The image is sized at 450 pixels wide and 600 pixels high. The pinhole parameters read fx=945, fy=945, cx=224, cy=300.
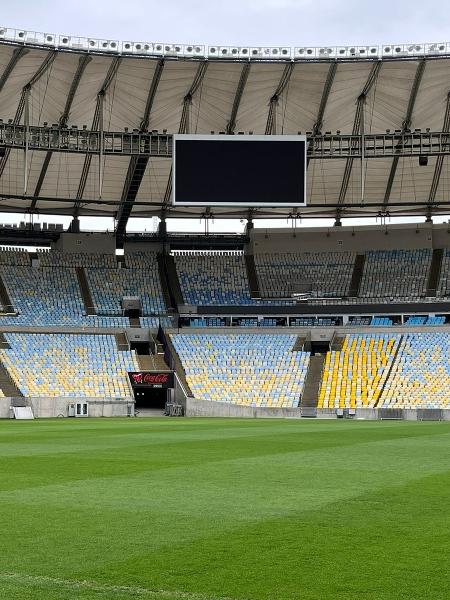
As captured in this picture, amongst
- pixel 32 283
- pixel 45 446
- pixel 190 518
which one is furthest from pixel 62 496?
pixel 32 283

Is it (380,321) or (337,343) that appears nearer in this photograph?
(337,343)

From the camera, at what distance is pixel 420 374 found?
61.1 meters

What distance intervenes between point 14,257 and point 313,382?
2801 centimetres

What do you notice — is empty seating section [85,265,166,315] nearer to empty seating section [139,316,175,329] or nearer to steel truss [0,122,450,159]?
empty seating section [139,316,175,329]

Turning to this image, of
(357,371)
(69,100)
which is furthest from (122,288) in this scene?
(357,371)

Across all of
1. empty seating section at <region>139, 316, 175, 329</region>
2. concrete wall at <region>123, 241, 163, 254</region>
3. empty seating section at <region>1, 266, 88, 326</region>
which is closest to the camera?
empty seating section at <region>1, 266, 88, 326</region>

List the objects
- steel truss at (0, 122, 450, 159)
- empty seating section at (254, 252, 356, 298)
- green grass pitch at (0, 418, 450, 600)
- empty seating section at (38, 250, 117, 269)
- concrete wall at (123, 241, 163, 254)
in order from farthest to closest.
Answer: concrete wall at (123, 241, 163, 254) → empty seating section at (38, 250, 117, 269) → empty seating section at (254, 252, 356, 298) → steel truss at (0, 122, 450, 159) → green grass pitch at (0, 418, 450, 600)

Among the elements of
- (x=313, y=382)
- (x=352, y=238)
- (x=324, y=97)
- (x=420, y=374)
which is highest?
(x=324, y=97)

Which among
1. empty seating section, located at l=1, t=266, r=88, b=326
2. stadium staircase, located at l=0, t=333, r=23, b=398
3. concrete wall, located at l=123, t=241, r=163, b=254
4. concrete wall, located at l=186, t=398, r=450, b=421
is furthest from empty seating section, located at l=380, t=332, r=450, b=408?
empty seating section, located at l=1, t=266, r=88, b=326

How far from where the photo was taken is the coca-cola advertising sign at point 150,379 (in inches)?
2485

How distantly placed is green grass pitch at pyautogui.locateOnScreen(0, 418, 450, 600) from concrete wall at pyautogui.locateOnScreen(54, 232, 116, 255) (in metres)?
59.0

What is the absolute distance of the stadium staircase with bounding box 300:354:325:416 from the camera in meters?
60.3

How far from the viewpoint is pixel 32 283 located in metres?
73.9

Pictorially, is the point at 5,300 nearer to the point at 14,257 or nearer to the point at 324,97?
the point at 14,257
